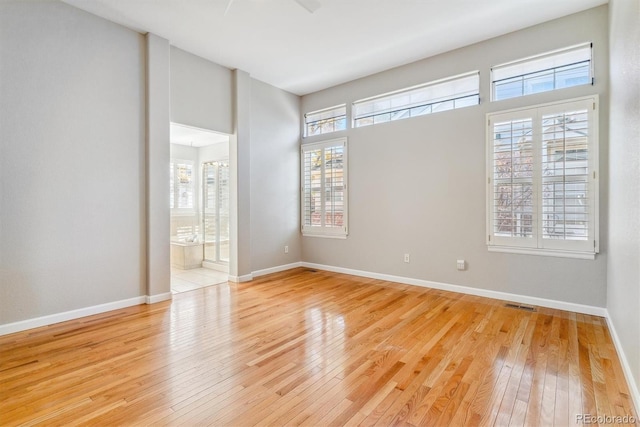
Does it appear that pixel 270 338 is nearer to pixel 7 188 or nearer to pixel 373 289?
pixel 373 289

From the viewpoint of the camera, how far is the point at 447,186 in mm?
4254

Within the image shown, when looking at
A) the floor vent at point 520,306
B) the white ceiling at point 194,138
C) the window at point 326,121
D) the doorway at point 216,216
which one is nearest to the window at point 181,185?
the white ceiling at point 194,138

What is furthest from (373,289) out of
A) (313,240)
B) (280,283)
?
(313,240)

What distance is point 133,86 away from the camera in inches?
147

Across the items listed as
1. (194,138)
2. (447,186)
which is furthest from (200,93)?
(447,186)

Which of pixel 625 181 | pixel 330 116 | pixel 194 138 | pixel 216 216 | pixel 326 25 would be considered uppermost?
pixel 326 25

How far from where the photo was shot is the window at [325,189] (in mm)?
5367

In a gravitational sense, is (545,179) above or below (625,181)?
above

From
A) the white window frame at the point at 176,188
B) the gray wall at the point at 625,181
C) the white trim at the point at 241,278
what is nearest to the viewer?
the gray wall at the point at 625,181

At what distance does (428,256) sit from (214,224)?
4047 millimetres

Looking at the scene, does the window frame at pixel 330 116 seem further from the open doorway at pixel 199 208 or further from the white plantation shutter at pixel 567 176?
the white plantation shutter at pixel 567 176

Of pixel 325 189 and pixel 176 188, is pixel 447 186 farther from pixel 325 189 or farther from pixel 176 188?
pixel 176 188

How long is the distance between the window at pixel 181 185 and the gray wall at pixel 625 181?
714cm
